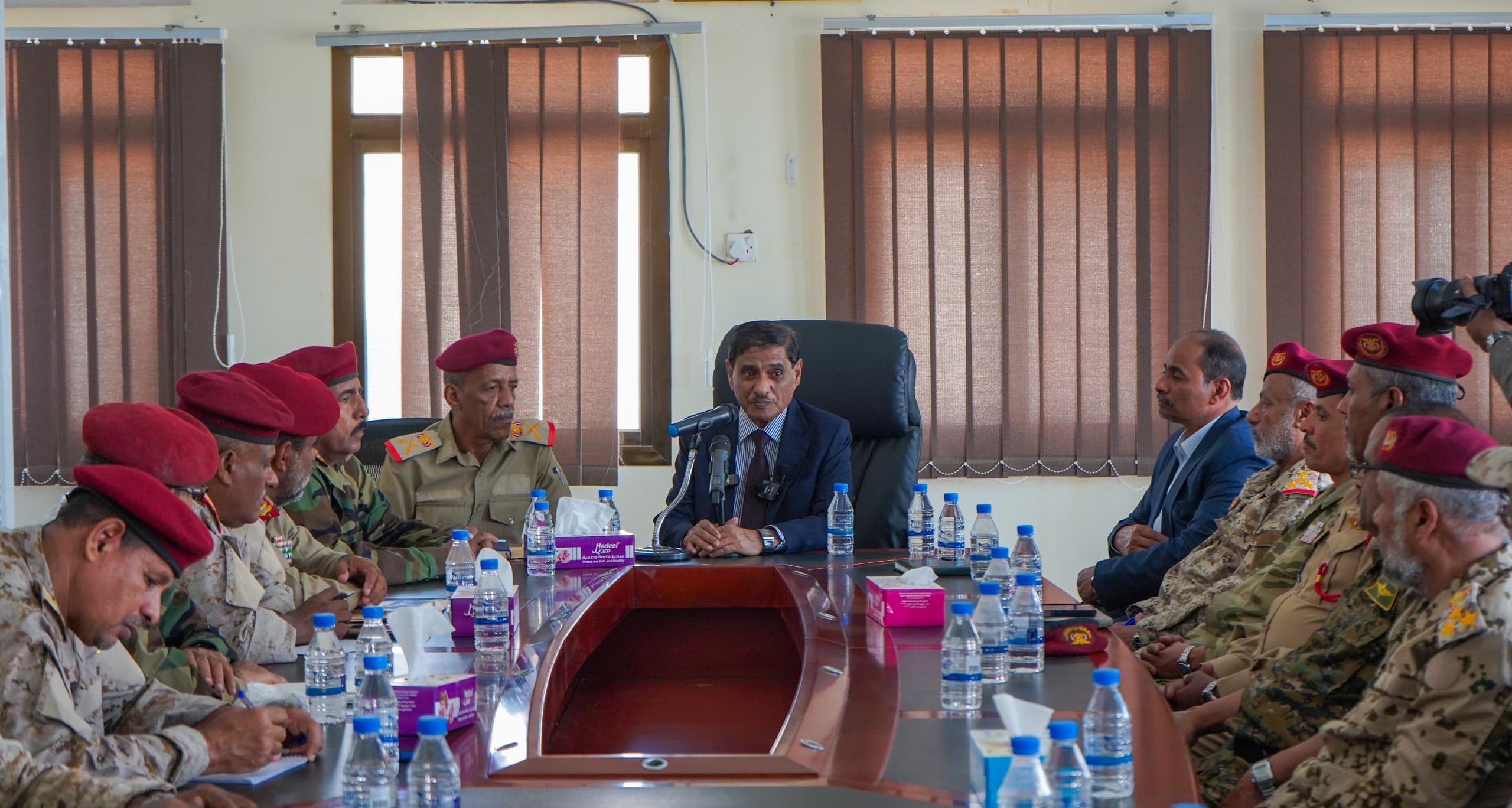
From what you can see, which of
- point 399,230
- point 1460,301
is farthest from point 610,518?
point 399,230

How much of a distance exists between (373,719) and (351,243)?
157 inches

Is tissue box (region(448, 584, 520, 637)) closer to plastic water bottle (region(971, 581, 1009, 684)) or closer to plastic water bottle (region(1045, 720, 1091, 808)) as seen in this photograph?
plastic water bottle (region(971, 581, 1009, 684))

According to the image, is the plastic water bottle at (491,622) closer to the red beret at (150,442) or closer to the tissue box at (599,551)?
the red beret at (150,442)

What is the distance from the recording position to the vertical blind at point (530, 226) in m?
4.87

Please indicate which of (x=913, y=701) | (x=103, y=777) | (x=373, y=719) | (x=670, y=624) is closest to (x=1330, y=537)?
(x=913, y=701)

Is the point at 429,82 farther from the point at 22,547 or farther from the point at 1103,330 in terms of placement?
the point at 22,547

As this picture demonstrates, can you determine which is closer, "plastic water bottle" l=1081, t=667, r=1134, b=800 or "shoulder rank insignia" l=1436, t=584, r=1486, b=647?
"plastic water bottle" l=1081, t=667, r=1134, b=800

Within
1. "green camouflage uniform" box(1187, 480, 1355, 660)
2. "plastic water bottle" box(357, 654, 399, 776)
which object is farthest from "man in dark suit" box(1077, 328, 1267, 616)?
"plastic water bottle" box(357, 654, 399, 776)

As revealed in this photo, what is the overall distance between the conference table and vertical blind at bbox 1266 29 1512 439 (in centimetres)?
258

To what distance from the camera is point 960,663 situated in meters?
1.86

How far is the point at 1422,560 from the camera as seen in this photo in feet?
6.06

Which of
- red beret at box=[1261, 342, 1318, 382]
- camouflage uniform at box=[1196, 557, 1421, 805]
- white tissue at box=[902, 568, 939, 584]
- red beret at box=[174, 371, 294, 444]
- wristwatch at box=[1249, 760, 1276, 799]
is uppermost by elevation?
red beret at box=[1261, 342, 1318, 382]

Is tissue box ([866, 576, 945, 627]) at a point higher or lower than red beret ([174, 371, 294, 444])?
lower

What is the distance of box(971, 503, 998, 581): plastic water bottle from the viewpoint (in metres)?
2.92
